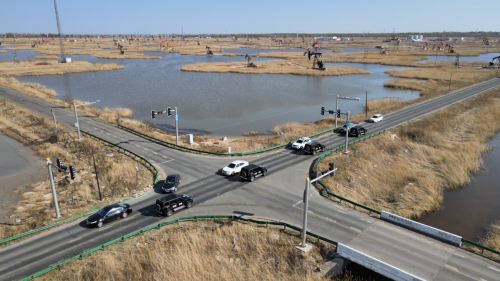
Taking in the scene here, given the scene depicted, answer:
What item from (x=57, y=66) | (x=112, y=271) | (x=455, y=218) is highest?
(x=57, y=66)

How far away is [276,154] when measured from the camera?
42906mm

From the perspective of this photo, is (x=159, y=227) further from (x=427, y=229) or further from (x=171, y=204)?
(x=427, y=229)

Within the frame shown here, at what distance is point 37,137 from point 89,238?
38.4 m

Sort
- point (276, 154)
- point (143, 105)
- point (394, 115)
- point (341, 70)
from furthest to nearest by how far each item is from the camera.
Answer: point (341, 70) < point (143, 105) < point (394, 115) < point (276, 154)

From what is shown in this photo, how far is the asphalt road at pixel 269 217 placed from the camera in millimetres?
22031

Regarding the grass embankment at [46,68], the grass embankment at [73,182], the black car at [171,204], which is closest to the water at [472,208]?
the black car at [171,204]

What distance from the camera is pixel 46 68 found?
130875 millimetres

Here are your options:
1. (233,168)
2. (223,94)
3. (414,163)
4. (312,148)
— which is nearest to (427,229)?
(312,148)

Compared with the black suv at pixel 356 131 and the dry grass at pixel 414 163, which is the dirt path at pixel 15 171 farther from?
the black suv at pixel 356 131

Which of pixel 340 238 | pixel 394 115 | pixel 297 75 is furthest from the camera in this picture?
pixel 297 75

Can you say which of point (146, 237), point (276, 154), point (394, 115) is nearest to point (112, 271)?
point (146, 237)

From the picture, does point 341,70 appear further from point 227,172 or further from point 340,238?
point 340,238

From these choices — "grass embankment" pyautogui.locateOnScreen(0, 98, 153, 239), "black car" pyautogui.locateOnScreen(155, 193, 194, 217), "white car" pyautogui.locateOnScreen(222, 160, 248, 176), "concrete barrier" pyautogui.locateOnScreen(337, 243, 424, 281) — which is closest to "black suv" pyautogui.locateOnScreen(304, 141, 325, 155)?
"white car" pyautogui.locateOnScreen(222, 160, 248, 176)

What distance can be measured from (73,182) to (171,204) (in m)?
16.3
